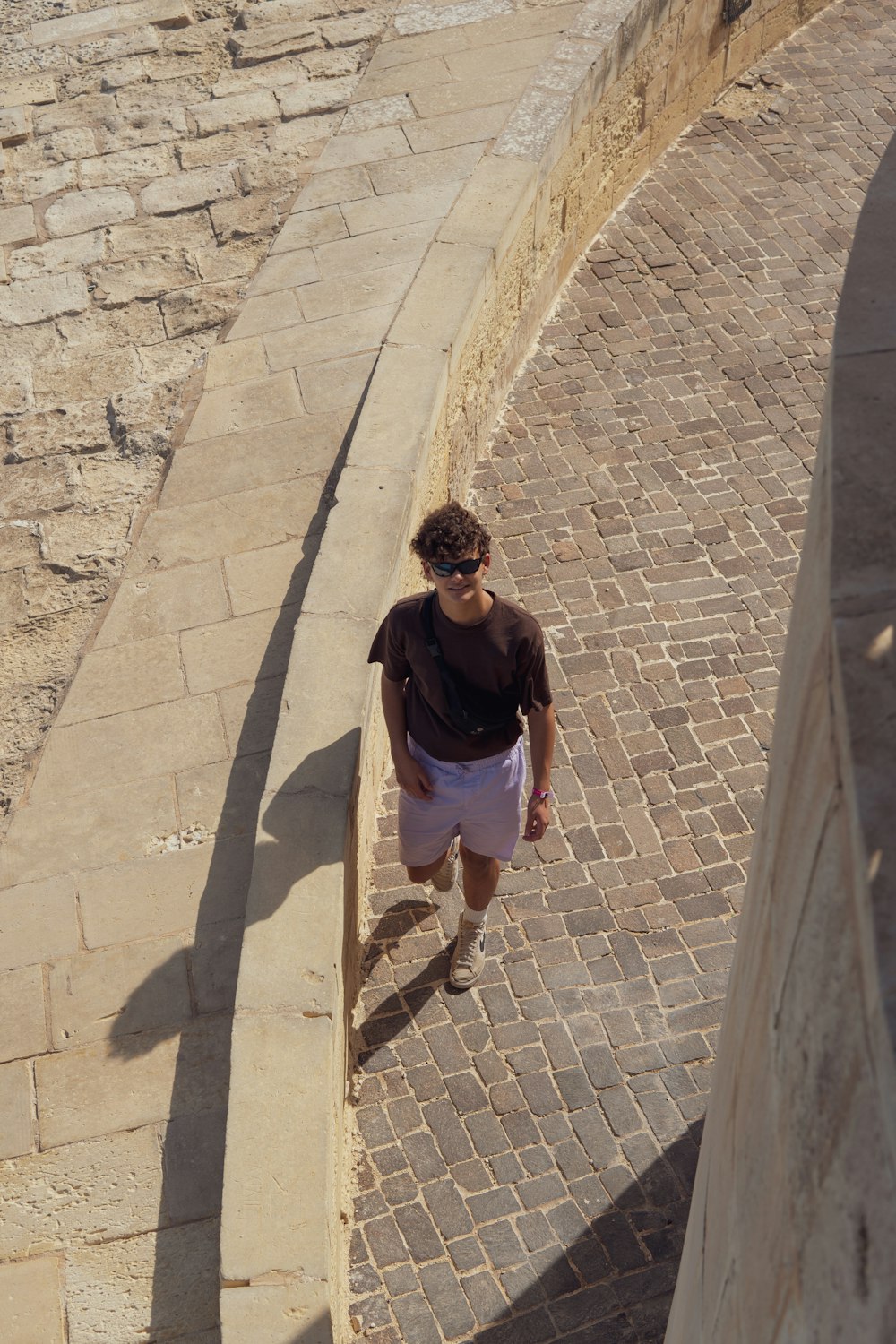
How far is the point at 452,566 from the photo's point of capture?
3770 mm

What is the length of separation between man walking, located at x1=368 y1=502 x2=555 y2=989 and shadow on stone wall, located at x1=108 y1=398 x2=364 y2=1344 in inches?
16.4

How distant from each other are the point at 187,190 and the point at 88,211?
65 centimetres

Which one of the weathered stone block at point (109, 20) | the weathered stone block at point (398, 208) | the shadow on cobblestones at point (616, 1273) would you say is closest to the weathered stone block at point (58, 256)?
the weathered stone block at point (398, 208)

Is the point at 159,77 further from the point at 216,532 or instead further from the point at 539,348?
the point at 216,532

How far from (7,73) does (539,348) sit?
4.84 metres

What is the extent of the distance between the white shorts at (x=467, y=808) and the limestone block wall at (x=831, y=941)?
173 cm

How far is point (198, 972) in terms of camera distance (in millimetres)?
4457

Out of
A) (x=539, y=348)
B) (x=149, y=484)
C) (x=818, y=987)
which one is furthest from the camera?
(x=539, y=348)

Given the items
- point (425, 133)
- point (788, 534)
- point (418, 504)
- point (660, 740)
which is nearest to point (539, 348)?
point (425, 133)

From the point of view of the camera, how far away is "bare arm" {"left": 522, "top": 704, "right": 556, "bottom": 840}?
4.18 m

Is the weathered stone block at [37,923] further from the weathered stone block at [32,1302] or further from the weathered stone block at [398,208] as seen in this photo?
the weathered stone block at [398,208]

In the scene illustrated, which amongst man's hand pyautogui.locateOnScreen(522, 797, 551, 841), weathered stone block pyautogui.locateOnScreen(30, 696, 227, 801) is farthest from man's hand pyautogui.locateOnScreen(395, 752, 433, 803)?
weathered stone block pyautogui.locateOnScreen(30, 696, 227, 801)

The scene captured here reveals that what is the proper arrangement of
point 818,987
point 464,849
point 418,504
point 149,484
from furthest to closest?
point 149,484 → point 418,504 → point 464,849 → point 818,987

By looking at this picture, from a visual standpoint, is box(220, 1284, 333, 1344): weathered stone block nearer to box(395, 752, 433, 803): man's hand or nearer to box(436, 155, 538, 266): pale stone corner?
box(395, 752, 433, 803): man's hand
